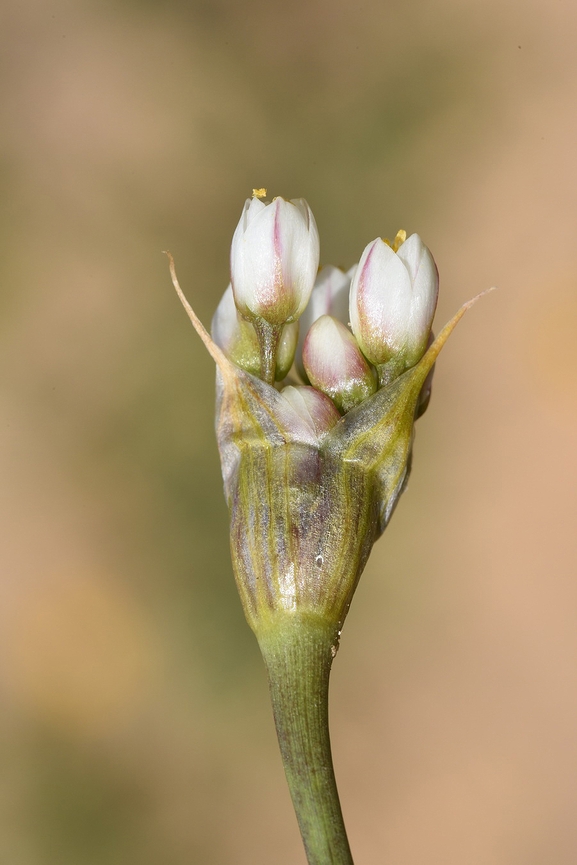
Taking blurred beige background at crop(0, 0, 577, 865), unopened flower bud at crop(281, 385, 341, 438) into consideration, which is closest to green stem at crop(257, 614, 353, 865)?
unopened flower bud at crop(281, 385, 341, 438)

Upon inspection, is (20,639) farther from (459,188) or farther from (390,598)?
(459,188)

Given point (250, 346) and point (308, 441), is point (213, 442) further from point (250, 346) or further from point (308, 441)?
point (308, 441)

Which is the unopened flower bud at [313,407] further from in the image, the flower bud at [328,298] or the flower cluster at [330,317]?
the flower bud at [328,298]

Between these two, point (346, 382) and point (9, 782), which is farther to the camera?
point (9, 782)

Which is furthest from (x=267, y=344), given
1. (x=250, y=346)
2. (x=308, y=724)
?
(x=308, y=724)

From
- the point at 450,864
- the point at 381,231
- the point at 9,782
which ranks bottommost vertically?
the point at 450,864

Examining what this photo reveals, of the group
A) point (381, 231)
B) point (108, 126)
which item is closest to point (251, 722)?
point (381, 231)

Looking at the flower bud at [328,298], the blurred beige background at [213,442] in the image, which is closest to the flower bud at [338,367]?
the flower bud at [328,298]
